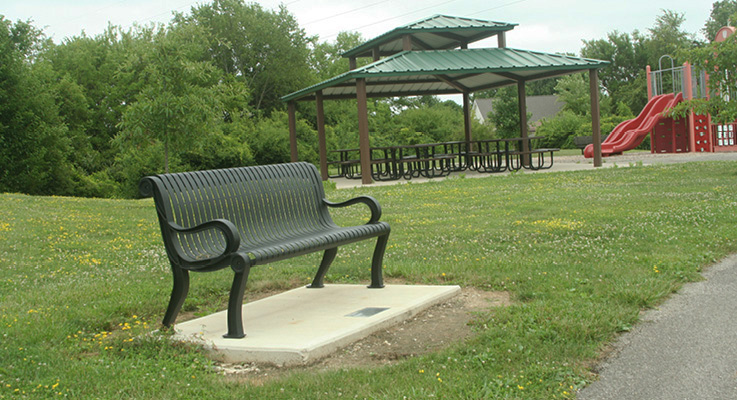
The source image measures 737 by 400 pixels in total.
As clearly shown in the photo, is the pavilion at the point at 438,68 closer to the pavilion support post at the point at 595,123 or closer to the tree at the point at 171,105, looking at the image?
the pavilion support post at the point at 595,123

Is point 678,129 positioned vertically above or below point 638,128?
below

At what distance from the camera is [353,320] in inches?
187

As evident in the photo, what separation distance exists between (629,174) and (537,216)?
25.8 feet

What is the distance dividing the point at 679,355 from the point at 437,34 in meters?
20.1

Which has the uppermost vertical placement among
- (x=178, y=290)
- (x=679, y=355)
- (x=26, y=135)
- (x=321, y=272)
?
(x=26, y=135)

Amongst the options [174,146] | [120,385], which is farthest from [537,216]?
[174,146]

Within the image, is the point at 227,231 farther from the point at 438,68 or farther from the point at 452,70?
the point at 438,68

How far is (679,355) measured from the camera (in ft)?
12.8

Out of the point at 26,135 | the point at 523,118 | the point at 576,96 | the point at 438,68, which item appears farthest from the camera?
the point at 576,96

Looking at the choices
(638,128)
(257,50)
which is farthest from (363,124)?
(257,50)

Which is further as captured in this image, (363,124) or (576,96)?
(576,96)

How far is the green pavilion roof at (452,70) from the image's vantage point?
1983 cm

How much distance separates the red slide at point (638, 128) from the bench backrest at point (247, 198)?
2283 centimetres

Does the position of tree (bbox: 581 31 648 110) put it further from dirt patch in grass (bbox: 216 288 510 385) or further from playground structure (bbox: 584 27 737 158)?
dirt patch in grass (bbox: 216 288 510 385)
